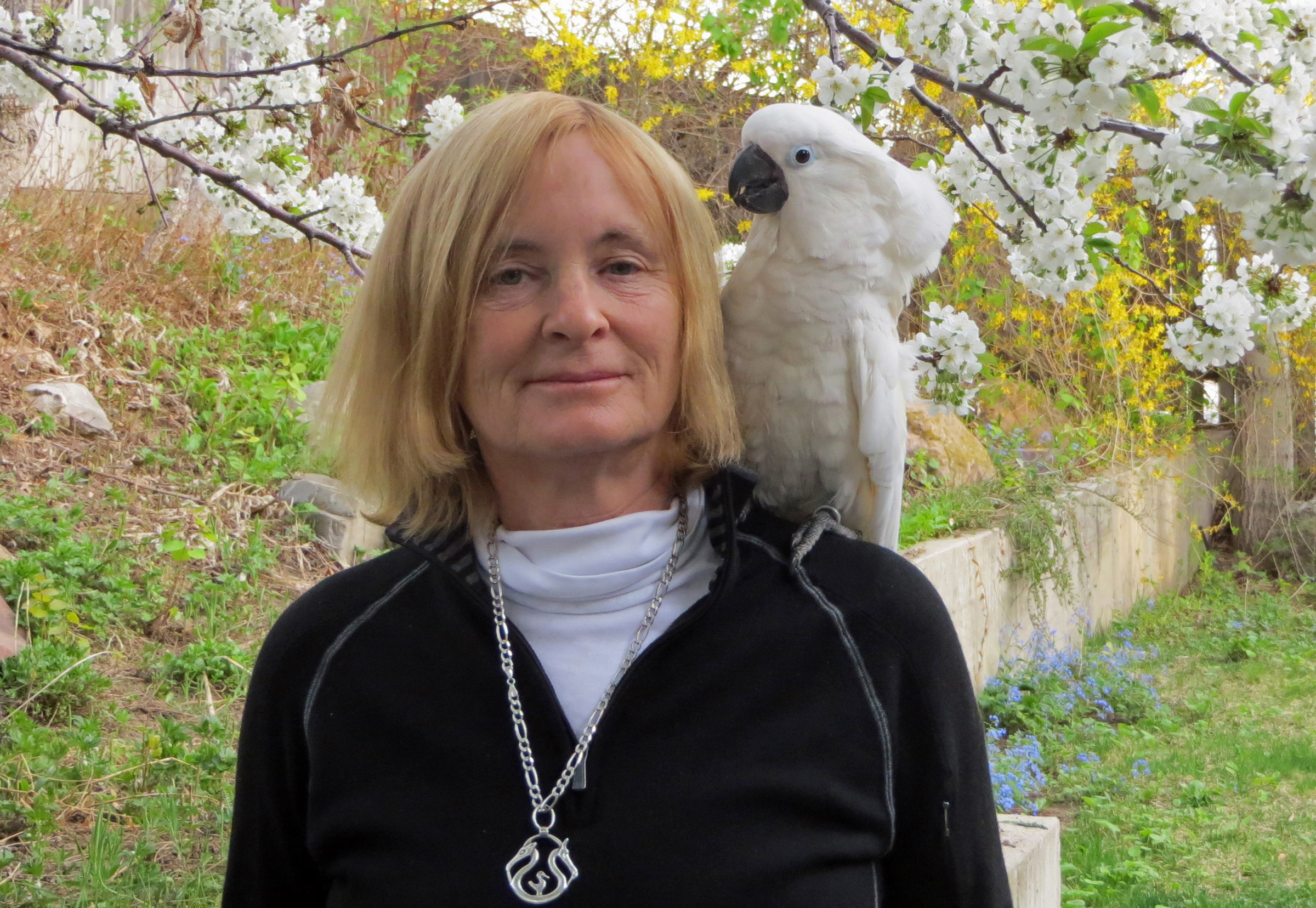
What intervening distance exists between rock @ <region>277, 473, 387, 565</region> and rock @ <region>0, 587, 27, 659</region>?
111 centimetres

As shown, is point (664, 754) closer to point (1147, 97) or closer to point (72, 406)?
point (1147, 97)

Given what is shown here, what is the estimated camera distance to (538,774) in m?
1.23

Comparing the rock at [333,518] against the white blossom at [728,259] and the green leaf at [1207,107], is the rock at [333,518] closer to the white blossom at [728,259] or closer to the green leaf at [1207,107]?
the white blossom at [728,259]

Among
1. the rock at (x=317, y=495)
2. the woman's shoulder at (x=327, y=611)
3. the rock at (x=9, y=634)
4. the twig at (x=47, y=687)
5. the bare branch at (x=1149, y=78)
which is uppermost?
the bare branch at (x=1149, y=78)

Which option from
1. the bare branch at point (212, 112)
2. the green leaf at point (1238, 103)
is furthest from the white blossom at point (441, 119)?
the green leaf at point (1238, 103)

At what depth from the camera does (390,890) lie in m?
1.22

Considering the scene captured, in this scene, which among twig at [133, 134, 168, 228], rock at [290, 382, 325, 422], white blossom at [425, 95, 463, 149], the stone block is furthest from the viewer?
rock at [290, 382, 325, 422]

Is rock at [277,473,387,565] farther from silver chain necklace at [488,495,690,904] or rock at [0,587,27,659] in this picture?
silver chain necklace at [488,495,690,904]

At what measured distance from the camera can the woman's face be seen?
127 cm

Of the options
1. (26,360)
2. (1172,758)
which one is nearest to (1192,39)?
(1172,758)

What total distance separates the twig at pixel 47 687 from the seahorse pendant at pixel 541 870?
2183 millimetres

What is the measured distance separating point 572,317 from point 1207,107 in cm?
73

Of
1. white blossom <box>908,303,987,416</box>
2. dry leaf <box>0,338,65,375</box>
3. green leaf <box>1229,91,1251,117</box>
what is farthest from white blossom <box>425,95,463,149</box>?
dry leaf <box>0,338,65,375</box>

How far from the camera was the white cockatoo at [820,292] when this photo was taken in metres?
1.71
